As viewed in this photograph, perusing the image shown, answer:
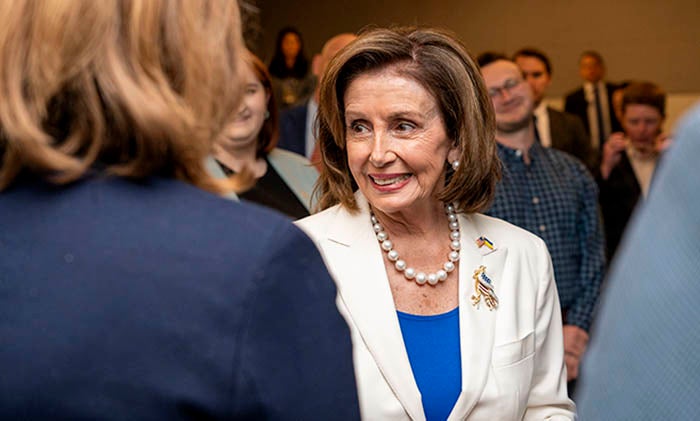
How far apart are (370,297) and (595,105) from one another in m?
5.61

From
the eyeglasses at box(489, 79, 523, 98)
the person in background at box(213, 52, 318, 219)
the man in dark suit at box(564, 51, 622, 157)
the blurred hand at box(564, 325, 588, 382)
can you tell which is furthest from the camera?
the man in dark suit at box(564, 51, 622, 157)

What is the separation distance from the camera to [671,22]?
373 inches

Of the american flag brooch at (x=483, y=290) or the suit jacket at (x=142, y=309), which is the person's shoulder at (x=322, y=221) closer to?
the american flag brooch at (x=483, y=290)

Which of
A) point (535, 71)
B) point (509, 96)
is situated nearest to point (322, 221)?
point (509, 96)

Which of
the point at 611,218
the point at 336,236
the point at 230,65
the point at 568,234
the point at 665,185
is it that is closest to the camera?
the point at 665,185

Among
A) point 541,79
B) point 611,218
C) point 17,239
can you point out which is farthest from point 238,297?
point 541,79

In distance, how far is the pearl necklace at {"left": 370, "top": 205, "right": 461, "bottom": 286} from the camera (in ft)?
7.87

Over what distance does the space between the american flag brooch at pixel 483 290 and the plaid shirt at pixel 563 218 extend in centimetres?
141

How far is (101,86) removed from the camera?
1100 mm

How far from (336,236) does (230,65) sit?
1.28m

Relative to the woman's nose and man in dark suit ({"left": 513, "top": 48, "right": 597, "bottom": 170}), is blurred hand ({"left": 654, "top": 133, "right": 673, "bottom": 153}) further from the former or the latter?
the woman's nose

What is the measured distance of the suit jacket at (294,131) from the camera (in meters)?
4.93

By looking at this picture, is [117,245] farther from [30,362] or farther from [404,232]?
[404,232]

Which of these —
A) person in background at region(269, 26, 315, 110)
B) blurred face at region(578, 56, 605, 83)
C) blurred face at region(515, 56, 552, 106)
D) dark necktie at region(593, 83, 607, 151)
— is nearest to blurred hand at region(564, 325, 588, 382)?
blurred face at region(515, 56, 552, 106)
